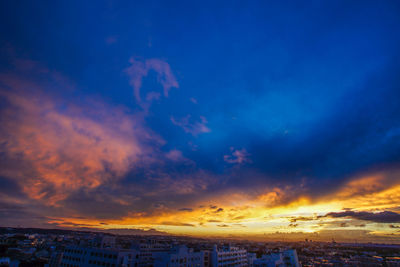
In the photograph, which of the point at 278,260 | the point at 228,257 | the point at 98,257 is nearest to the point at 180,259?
the point at 98,257

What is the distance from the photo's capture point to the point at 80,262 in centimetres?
7262

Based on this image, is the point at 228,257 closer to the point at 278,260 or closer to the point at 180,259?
the point at 278,260

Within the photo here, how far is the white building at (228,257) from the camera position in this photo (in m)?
80.9

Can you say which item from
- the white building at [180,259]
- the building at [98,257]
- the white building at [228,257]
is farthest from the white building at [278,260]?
the building at [98,257]

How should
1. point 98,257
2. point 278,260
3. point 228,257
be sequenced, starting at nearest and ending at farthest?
point 98,257 → point 278,260 → point 228,257

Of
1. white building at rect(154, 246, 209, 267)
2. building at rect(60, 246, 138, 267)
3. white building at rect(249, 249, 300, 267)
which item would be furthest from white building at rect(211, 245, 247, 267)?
building at rect(60, 246, 138, 267)

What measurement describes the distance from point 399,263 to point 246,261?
3068 inches

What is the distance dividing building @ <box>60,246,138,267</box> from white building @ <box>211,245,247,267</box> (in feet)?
103

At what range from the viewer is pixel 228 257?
8725 cm

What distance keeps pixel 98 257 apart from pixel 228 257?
174 feet

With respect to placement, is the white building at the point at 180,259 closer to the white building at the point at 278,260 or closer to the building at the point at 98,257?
the building at the point at 98,257

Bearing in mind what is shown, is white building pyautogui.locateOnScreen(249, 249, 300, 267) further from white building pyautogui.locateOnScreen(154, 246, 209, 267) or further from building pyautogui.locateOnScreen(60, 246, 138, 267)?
building pyautogui.locateOnScreen(60, 246, 138, 267)

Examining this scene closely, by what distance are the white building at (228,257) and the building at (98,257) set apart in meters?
31.5

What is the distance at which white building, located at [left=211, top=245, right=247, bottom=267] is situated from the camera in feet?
266
